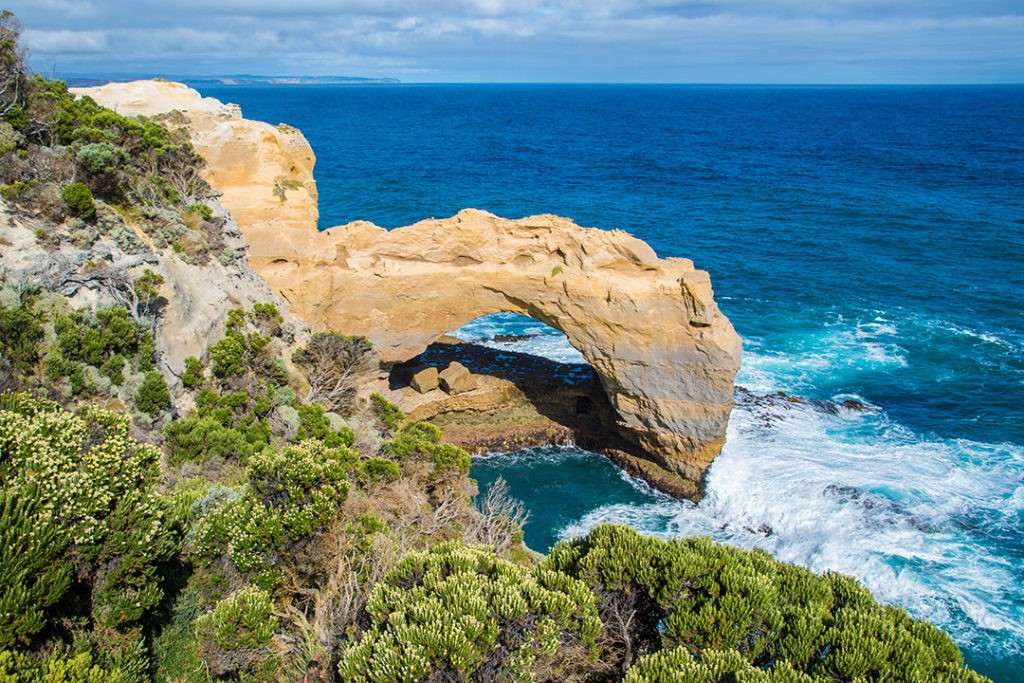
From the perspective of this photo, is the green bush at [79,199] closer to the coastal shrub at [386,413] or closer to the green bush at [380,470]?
the coastal shrub at [386,413]

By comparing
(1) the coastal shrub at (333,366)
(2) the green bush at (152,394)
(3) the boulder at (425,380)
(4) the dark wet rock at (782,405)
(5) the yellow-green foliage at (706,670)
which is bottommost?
(4) the dark wet rock at (782,405)

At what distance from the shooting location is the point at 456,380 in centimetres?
3011

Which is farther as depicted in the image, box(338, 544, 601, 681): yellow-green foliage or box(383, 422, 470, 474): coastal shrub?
box(383, 422, 470, 474): coastal shrub

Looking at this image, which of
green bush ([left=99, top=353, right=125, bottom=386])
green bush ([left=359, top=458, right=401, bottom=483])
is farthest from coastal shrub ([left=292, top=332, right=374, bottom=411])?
green bush ([left=359, top=458, right=401, bottom=483])

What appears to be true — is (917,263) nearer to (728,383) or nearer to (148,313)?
(728,383)

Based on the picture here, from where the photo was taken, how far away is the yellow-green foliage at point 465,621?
8422mm

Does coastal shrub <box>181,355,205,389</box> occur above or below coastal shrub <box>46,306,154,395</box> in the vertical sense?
below

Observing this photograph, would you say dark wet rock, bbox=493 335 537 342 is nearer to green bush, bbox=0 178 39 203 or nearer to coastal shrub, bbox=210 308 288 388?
coastal shrub, bbox=210 308 288 388

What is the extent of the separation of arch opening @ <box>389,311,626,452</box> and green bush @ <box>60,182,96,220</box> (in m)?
13.4

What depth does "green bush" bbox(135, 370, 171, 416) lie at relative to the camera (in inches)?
680

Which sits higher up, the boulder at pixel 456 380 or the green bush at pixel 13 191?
the green bush at pixel 13 191

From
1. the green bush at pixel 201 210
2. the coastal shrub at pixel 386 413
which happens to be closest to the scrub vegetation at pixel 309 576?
the coastal shrub at pixel 386 413

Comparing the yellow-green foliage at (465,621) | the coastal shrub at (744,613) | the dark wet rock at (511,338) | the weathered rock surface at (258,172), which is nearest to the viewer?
the yellow-green foliage at (465,621)

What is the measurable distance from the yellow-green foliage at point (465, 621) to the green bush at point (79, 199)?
15.8 m
